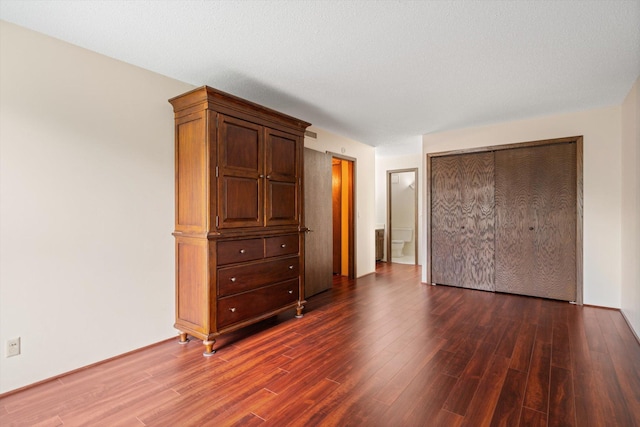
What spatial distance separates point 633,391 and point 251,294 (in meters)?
2.78

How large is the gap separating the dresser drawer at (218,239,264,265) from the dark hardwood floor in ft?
2.43

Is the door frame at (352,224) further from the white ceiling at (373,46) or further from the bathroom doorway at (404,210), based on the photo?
the bathroom doorway at (404,210)

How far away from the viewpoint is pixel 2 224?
195 cm

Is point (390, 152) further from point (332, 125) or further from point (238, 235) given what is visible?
point (238, 235)

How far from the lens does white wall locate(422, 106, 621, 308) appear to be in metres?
3.62

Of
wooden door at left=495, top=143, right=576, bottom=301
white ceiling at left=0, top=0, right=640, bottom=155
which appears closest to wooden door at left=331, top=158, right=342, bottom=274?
white ceiling at left=0, top=0, right=640, bottom=155

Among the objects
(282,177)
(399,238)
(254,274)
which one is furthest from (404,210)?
(254,274)

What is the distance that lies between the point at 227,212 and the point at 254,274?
0.65m

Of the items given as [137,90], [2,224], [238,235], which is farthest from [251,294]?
[137,90]

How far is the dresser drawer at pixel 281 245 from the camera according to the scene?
3.01m

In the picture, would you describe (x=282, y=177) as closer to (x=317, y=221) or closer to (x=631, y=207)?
(x=317, y=221)

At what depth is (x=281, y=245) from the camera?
3.16 metres

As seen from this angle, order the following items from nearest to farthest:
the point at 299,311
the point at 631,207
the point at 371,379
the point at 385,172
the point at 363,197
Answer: the point at 371,379 < the point at 631,207 < the point at 299,311 < the point at 363,197 < the point at 385,172

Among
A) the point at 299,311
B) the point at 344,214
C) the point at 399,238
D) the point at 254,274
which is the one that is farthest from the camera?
the point at 399,238
